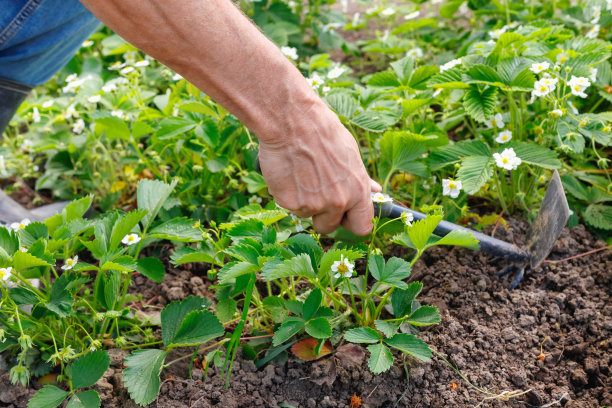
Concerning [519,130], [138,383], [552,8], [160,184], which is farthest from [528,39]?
[138,383]

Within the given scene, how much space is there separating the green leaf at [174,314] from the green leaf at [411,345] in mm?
443

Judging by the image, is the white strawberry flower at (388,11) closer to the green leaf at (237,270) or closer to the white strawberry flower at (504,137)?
the white strawberry flower at (504,137)

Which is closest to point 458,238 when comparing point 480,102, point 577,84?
point 480,102

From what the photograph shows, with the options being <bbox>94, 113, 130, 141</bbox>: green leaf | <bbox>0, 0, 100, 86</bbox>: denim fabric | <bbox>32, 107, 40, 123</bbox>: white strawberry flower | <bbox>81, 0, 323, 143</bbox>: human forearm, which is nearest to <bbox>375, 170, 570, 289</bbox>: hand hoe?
<bbox>81, 0, 323, 143</bbox>: human forearm

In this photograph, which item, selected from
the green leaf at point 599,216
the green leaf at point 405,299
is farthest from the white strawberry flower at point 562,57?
the green leaf at point 405,299

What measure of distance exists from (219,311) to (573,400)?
0.82m

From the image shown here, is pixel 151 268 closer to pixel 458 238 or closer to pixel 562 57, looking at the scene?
pixel 458 238

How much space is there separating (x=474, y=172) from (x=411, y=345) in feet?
1.69

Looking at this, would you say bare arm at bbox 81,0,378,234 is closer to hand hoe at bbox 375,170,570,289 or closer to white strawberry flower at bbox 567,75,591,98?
hand hoe at bbox 375,170,570,289

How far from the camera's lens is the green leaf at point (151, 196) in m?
1.50

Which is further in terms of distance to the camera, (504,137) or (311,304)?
(504,137)

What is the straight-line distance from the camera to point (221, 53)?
1059 millimetres

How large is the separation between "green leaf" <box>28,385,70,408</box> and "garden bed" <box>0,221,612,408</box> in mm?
114

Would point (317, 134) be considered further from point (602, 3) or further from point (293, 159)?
point (602, 3)
